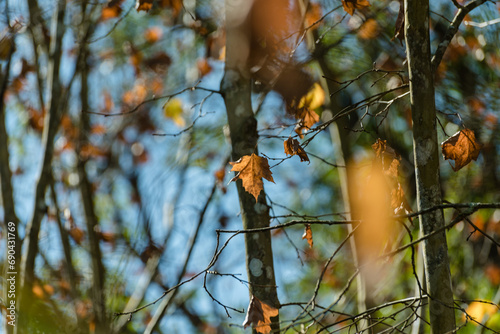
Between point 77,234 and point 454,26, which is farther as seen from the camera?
point 77,234

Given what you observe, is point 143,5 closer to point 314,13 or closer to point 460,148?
point 314,13

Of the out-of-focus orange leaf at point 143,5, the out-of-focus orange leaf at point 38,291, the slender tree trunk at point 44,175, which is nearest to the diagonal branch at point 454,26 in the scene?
the out-of-focus orange leaf at point 143,5

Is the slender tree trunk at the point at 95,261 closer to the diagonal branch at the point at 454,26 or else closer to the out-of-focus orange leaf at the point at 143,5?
the out-of-focus orange leaf at the point at 143,5

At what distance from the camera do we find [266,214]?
1951mm

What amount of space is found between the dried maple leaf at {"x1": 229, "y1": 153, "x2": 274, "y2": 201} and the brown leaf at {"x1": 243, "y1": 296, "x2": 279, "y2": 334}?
1.35ft

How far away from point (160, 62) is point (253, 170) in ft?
13.7

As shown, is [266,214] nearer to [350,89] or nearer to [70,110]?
[350,89]

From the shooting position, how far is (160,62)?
5.59 meters

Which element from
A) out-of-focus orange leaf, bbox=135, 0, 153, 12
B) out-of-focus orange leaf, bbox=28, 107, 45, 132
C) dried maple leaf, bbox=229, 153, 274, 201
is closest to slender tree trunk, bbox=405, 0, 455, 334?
dried maple leaf, bbox=229, 153, 274, 201

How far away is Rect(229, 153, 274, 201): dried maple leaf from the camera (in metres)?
1.76

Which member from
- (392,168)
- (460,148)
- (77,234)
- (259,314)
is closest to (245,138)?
(392,168)

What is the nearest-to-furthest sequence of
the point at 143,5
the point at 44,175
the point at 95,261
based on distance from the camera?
the point at 143,5 < the point at 44,175 < the point at 95,261

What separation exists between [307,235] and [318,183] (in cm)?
398

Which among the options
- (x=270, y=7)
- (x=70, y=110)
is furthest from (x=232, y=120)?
(x=70, y=110)
